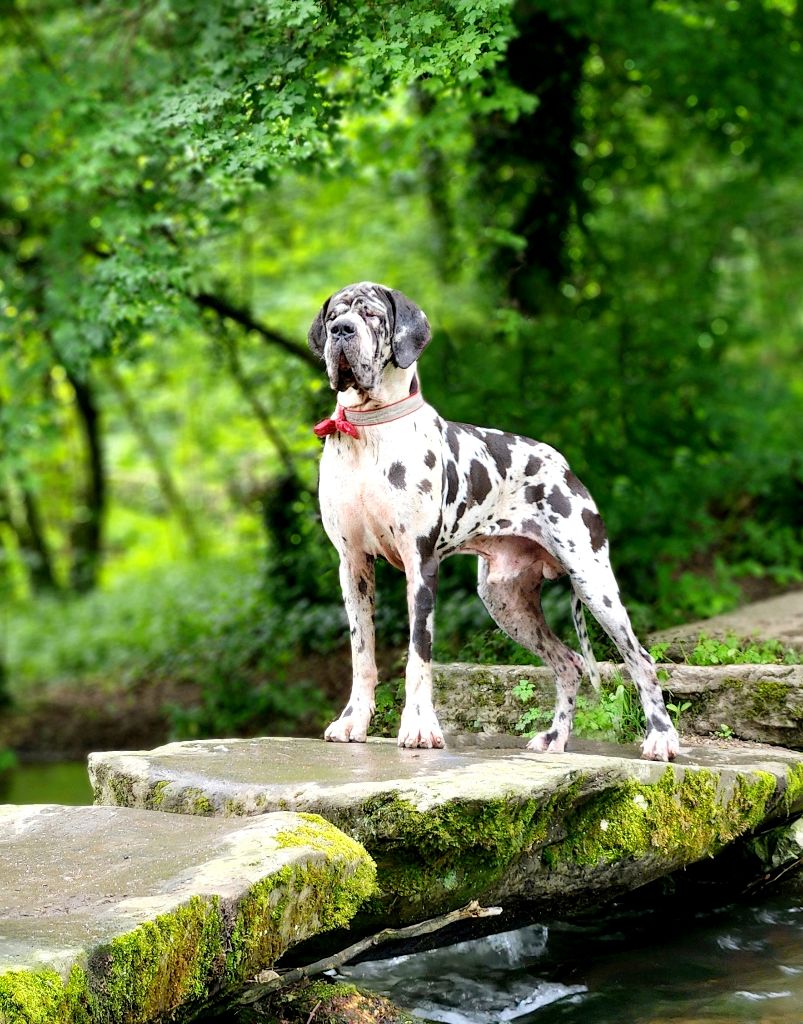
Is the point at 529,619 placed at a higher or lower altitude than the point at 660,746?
higher

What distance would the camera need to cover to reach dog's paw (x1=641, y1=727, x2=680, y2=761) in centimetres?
530

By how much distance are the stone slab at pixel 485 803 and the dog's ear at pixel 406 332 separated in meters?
1.70

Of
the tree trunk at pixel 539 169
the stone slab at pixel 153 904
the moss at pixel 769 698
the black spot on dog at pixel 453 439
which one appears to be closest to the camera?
the stone slab at pixel 153 904

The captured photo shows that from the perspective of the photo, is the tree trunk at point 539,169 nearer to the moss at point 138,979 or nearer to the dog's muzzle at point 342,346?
the dog's muzzle at point 342,346

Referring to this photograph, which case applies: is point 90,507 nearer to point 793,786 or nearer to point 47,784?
point 47,784

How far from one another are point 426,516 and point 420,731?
36.7 inches

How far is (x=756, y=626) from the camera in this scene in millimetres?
7969

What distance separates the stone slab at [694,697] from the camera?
5.97m

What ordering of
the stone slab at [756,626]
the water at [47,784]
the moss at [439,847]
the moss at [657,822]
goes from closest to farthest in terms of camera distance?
the moss at [439,847] < the moss at [657,822] < the stone slab at [756,626] < the water at [47,784]

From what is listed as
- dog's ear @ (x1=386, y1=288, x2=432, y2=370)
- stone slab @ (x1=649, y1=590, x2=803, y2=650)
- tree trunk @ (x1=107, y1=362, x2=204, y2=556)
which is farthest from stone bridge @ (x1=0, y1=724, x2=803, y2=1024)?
tree trunk @ (x1=107, y1=362, x2=204, y2=556)

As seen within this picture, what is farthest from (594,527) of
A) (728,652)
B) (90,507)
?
(90,507)

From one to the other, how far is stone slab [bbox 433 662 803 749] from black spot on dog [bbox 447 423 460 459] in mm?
1342

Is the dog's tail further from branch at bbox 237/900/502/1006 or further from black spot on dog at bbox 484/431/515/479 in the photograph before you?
branch at bbox 237/900/502/1006

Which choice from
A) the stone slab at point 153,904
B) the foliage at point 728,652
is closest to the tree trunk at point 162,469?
the foliage at point 728,652
